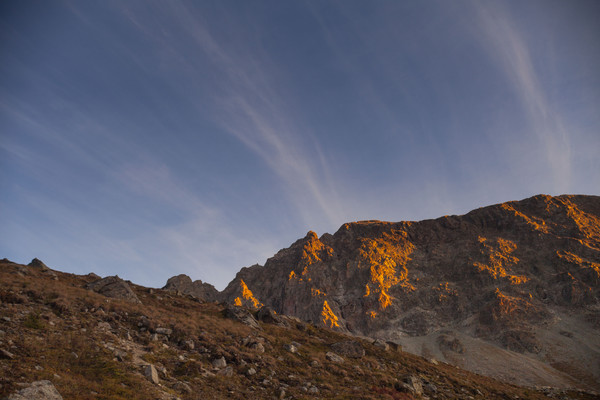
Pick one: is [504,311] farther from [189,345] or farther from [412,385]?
[189,345]

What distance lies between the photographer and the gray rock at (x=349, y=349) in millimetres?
33219

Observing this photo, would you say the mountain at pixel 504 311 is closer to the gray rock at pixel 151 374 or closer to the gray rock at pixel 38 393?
the gray rock at pixel 151 374

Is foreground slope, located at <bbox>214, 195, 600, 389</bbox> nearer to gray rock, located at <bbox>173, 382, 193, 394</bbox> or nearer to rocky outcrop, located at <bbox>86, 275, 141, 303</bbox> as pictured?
rocky outcrop, located at <bbox>86, 275, 141, 303</bbox>

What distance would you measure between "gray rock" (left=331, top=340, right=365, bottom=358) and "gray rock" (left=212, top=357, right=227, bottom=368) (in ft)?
52.3

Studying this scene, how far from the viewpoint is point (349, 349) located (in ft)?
112

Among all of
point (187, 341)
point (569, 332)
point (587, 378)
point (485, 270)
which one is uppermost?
point (485, 270)

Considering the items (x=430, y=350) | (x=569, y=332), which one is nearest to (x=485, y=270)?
(x=569, y=332)

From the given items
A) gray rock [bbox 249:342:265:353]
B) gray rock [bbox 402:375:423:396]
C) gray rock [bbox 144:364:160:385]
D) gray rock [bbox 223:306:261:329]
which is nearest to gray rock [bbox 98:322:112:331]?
gray rock [bbox 144:364:160:385]

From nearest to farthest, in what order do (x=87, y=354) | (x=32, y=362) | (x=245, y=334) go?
(x=32, y=362) < (x=87, y=354) < (x=245, y=334)

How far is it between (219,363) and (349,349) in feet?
58.3

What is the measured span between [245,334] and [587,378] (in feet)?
429

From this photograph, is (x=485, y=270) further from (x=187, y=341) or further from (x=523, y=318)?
(x=187, y=341)

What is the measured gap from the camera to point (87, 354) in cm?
1688

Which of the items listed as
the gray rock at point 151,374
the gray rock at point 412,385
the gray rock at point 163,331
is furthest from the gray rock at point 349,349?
the gray rock at point 151,374
